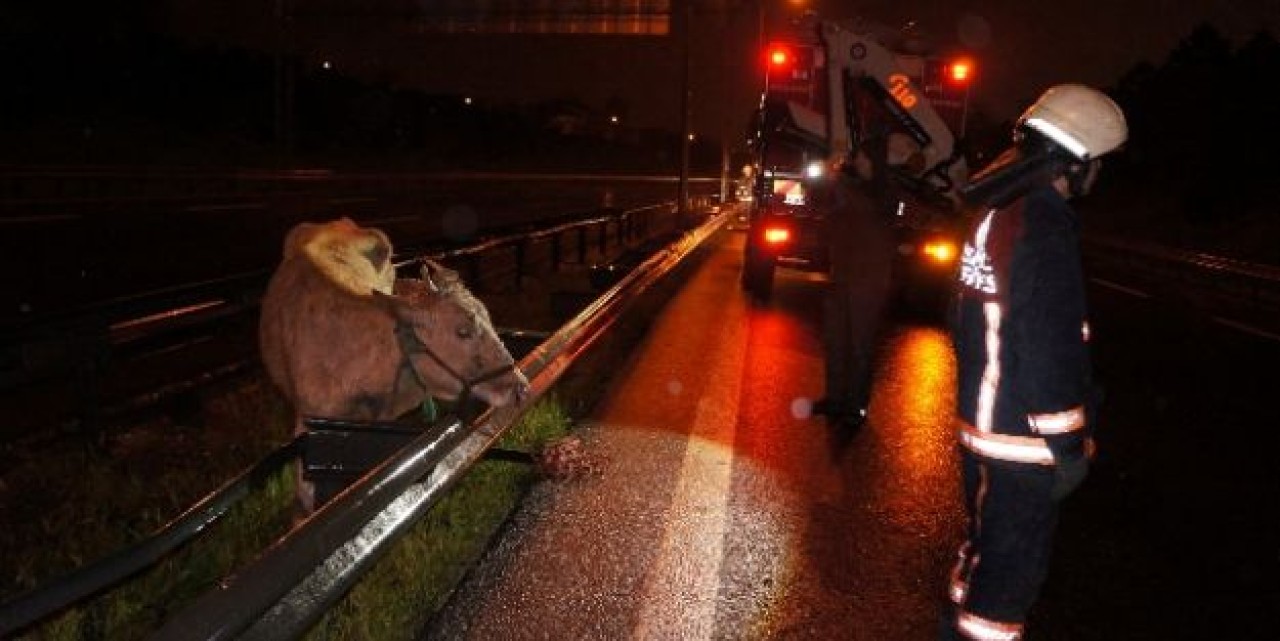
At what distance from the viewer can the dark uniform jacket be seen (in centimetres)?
325

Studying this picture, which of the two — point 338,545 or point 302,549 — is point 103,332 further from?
point 302,549

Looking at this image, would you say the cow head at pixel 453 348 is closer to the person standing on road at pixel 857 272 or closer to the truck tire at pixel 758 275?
the person standing on road at pixel 857 272

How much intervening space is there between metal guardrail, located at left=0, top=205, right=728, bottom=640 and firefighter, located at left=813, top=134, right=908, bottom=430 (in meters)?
3.52

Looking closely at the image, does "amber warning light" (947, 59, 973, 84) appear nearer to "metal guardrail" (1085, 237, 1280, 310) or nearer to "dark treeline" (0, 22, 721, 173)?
"metal guardrail" (1085, 237, 1280, 310)

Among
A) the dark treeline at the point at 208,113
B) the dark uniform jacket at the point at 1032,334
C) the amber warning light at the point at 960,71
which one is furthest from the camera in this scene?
the dark treeline at the point at 208,113

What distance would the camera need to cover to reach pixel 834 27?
13.0 m

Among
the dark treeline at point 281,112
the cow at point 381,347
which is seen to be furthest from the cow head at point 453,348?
the dark treeline at point 281,112

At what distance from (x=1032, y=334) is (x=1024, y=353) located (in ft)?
0.21

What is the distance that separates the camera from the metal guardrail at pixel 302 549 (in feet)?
8.17

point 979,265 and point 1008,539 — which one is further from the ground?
point 979,265

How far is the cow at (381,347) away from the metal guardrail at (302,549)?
10.6 inches

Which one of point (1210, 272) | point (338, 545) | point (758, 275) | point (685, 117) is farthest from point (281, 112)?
point (338, 545)

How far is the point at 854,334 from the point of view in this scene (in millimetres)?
7734

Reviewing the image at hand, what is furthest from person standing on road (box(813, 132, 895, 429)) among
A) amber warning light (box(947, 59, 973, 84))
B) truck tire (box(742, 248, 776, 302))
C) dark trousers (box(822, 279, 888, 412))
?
amber warning light (box(947, 59, 973, 84))
